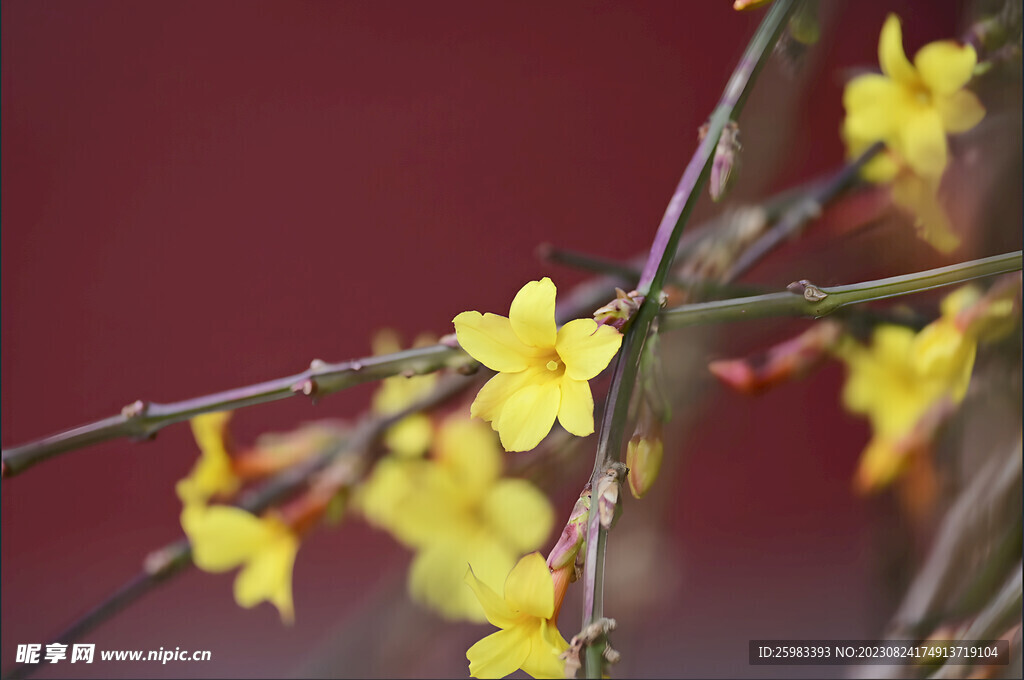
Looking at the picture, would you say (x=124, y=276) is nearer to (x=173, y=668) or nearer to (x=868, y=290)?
(x=173, y=668)

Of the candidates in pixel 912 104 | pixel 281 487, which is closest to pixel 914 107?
pixel 912 104

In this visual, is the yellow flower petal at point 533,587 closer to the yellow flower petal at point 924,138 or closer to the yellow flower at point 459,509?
the yellow flower at point 459,509

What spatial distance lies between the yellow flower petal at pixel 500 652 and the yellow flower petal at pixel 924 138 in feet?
0.84

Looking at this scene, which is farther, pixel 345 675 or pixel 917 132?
pixel 345 675

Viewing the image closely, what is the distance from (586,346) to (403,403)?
159 mm

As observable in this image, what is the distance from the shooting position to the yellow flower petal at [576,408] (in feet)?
0.83

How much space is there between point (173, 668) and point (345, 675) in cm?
9

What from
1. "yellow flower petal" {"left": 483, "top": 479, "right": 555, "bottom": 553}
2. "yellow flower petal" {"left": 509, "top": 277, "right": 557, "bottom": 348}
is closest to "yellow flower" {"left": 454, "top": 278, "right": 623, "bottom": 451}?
"yellow flower petal" {"left": 509, "top": 277, "right": 557, "bottom": 348}

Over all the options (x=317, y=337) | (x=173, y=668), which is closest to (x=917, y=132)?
(x=317, y=337)

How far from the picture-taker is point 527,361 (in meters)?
0.27

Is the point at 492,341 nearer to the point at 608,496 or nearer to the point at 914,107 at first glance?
the point at 608,496

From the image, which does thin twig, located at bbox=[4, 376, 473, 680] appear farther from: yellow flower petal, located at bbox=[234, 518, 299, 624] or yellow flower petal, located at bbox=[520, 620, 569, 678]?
yellow flower petal, located at bbox=[520, 620, 569, 678]

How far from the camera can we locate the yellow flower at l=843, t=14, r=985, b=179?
320mm

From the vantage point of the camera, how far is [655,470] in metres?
0.26
